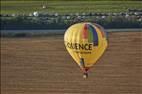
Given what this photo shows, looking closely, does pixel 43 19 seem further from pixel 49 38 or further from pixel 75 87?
pixel 75 87

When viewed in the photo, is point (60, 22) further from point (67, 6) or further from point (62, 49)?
point (67, 6)

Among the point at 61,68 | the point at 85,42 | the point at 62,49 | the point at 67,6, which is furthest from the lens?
the point at 67,6

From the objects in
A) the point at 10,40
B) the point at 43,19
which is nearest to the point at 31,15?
the point at 43,19

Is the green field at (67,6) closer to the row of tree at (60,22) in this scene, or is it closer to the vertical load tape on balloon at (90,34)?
the row of tree at (60,22)

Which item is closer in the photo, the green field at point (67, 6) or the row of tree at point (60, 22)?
the row of tree at point (60, 22)

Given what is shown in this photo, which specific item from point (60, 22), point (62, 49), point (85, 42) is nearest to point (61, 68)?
point (62, 49)

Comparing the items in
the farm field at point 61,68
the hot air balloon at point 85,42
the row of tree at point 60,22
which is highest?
the hot air balloon at point 85,42

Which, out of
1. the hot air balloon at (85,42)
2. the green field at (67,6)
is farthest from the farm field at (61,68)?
the green field at (67,6)

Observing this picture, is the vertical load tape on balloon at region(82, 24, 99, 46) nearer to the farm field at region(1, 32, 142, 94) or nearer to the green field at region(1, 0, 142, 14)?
the farm field at region(1, 32, 142, 94)
